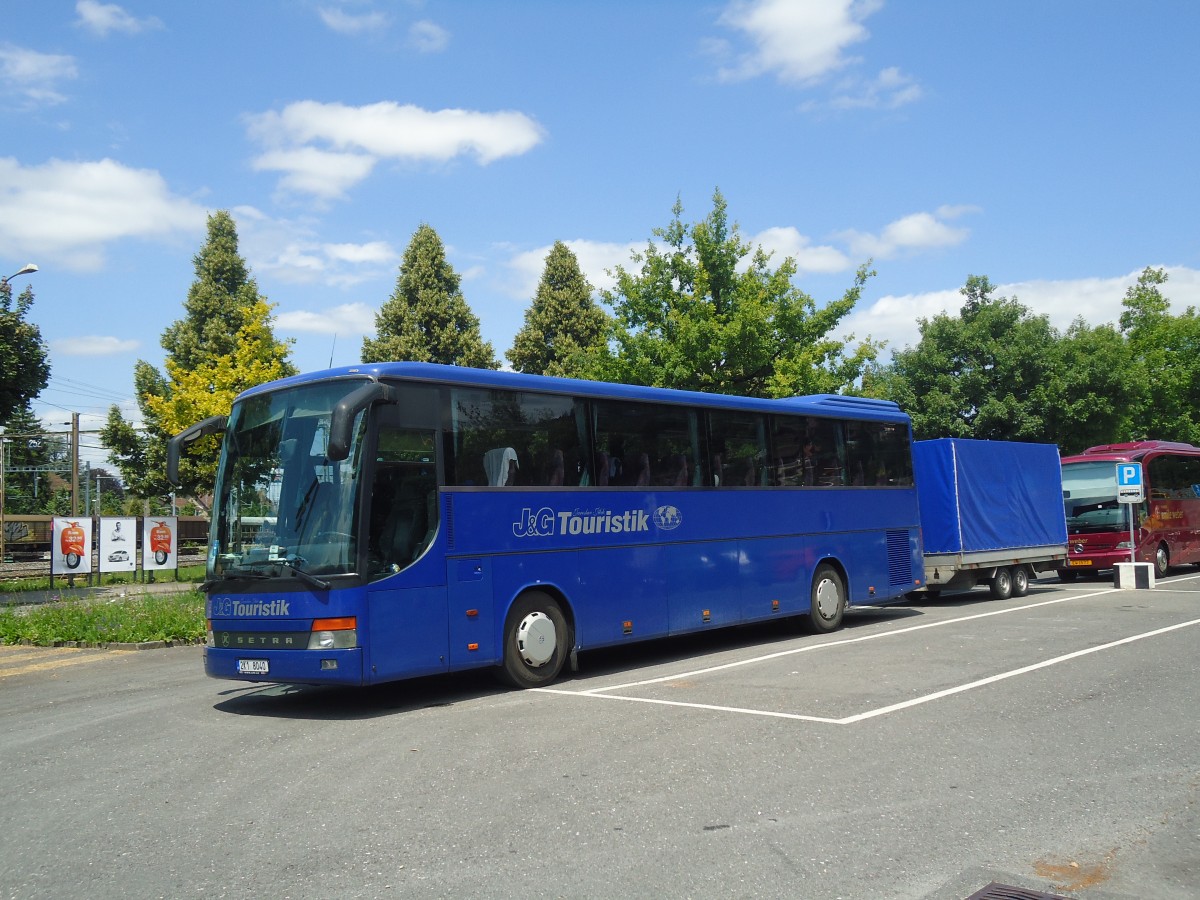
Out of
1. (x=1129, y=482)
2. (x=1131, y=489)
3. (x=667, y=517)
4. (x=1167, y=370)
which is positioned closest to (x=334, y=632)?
(x=667, y=517)

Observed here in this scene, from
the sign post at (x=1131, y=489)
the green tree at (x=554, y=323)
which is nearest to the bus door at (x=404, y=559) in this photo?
the sign post at (x=1131, y=489)

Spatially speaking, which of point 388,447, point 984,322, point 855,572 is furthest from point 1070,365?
point 388,447

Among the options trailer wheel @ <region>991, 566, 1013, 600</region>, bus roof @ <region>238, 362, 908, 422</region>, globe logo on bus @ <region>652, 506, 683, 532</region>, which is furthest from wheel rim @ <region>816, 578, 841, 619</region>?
trailer wheel @ <region>991, 566, 1013, 600</region>

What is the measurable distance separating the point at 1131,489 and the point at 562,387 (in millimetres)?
17102

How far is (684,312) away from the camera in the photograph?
29.2m

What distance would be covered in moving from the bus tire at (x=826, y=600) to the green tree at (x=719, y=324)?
38.7ft

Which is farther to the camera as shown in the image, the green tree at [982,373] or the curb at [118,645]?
the green tree at [982,373]

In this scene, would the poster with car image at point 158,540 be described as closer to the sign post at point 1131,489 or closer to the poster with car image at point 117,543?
the poster with car image at point 117,543

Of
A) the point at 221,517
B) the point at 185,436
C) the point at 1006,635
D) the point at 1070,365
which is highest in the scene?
the point at 1070,365

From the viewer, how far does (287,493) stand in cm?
1001

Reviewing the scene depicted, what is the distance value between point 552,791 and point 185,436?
6474 mm

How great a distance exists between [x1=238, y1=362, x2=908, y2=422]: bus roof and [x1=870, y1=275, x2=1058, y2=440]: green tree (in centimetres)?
2671

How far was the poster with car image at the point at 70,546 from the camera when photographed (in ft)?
83.7

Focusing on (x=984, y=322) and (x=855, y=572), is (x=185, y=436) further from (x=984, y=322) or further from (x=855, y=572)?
(x=984, y=322)
